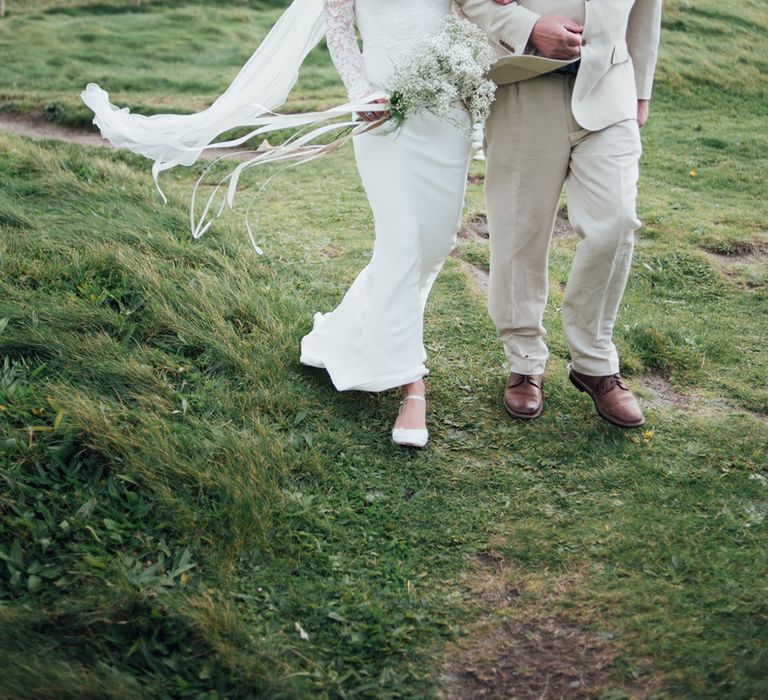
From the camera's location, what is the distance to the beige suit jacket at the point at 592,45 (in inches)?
135

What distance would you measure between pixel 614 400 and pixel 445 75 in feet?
5.60

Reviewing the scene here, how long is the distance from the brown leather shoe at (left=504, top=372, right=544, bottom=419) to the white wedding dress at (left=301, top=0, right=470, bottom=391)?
518 mm

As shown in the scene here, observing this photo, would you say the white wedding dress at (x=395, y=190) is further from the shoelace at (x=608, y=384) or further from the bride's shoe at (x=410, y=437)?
the shoelace at (x=608, y=384)

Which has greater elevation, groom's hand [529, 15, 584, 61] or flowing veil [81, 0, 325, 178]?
groom's hand [529, 15, 584, 61]

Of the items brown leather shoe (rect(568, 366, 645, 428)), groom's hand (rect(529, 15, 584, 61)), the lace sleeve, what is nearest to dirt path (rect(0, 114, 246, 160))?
the lace sleeve

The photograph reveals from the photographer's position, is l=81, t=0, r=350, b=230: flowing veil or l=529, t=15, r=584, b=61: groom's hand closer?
l=529, t=15, r=584, b=61: groom's hand

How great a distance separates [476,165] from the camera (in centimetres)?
857

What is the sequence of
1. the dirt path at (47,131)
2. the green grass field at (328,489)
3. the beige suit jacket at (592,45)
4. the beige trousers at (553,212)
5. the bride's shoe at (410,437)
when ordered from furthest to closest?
the dirt path at (47,131), the bride's shoe at (410,437), the beige trousers at (553,212), the beige suit jacket at (592,45), the green grass field at (328,489)

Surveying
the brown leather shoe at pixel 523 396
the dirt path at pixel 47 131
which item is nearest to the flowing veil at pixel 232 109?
the brown leather shoe at pixel 523 396

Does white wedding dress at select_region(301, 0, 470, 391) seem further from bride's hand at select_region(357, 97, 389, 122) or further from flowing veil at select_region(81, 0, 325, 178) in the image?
flowing veil at select_region(81, 0, 325, 178)

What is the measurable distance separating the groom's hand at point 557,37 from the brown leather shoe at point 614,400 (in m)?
1.51

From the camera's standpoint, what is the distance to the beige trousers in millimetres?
3535

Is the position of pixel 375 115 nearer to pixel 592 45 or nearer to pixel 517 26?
pixel 517 26

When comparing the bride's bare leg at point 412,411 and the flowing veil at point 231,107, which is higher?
the flowing veil at point 231,107
